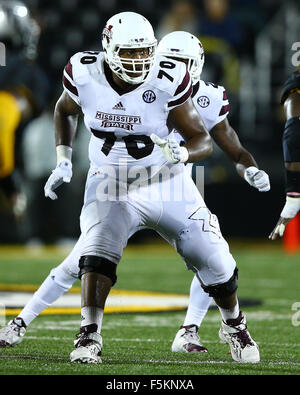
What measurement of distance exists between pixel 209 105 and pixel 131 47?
0.61 meters

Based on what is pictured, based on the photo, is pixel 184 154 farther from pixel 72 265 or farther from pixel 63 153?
pixel 72 265

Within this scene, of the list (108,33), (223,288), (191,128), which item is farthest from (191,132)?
(223,288)

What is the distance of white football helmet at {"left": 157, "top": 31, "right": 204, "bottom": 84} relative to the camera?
440 cm

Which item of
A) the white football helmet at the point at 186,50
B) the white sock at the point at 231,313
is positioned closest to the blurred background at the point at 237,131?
the white football helmet at the point at 186,50

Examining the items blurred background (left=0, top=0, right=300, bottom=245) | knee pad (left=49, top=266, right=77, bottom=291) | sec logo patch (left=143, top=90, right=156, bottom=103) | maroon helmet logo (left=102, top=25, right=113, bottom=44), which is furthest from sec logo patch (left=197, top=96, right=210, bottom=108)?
blurred background (left=0, top=0, right=300, bottom=245)

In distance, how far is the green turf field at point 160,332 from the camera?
11.5 feet

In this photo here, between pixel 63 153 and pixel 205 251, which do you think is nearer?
pixel 205 251

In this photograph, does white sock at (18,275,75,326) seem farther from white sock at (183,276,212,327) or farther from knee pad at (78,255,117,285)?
white sock at (183,276,212,327)

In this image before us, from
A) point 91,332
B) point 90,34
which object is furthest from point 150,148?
point 90,34

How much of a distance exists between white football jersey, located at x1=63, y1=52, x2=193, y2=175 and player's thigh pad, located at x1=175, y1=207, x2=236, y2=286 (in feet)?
1.04

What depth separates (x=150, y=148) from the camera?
154 inches

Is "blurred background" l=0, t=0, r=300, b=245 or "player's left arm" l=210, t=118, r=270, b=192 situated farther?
"blurred background" l=0, t=0, r=300, b=245

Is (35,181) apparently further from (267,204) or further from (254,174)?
(254,174)

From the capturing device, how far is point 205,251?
3.81 m
